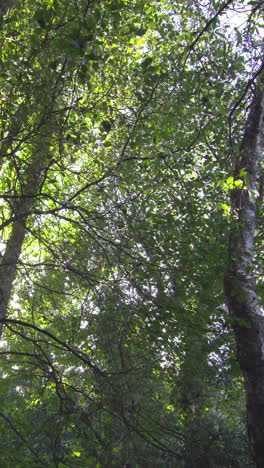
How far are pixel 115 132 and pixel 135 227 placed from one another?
2.55 m

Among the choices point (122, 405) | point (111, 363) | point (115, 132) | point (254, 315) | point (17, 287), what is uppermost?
point (115, 132)

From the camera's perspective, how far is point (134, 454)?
147 inches

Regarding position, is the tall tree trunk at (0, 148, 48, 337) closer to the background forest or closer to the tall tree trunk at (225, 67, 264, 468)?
the background forest

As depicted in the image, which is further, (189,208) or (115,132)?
(115,132)

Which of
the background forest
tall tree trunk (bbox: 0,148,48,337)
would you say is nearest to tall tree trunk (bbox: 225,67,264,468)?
the background forest

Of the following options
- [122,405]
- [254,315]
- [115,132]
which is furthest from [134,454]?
[115,132]

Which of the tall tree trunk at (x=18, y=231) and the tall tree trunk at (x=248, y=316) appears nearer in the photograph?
the tall tree trunk at (x=248, y=316)

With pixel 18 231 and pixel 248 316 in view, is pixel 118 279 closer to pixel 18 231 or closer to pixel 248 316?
pixel 248 316

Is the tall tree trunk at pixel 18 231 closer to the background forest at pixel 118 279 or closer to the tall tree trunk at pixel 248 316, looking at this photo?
the background forest at pixel 118 279

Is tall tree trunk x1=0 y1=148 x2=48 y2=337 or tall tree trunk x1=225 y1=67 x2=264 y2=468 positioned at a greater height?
tall tree trunk x1=0 y1=148 x2=48 y2=337

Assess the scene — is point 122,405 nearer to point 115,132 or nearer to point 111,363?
point 111,363

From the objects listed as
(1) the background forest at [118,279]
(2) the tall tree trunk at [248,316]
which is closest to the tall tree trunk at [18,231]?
(1) the background forest at [118,279]

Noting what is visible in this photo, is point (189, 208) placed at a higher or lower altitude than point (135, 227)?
higher

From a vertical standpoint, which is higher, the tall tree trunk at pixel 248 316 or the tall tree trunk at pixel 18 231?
the tall tree trunk at pixel 18 231
